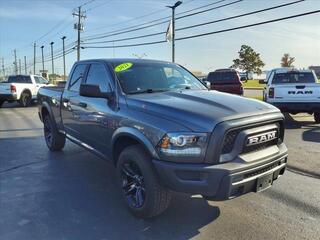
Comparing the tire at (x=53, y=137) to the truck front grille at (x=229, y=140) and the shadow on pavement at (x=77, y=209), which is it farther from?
the truck front grille at (x=229, y=140)

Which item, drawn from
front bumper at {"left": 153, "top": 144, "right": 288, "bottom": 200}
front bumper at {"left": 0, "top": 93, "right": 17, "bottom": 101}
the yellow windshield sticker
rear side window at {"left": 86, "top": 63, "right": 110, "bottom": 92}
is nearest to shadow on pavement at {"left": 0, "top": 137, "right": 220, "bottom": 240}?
front bumper at {"left": 153, "top": 144, "right": 288, "bottom": 200}

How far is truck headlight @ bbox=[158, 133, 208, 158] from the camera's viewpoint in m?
3.73

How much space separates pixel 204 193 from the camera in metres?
3.77

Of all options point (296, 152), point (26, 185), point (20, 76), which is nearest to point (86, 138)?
point (26, 185)

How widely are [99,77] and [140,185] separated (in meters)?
1.92

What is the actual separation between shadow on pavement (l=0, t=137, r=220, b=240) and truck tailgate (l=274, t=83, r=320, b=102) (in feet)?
22.7

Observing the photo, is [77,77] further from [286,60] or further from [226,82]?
[286,60]

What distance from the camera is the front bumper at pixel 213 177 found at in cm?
368

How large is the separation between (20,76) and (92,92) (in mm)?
18586

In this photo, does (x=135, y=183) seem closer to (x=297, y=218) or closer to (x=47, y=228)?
(x=47, y=228)

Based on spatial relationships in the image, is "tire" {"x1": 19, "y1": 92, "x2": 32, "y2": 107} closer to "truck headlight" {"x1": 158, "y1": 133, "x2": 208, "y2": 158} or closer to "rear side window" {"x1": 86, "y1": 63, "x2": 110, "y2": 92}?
"rear side window" {"x1": 86, "y1": 63, "x2": 110, "y2": 92}

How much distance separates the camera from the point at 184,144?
3771mm

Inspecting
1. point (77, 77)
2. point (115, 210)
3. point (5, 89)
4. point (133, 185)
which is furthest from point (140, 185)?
point (5, 89)

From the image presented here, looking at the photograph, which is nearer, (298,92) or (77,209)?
(77,209)
